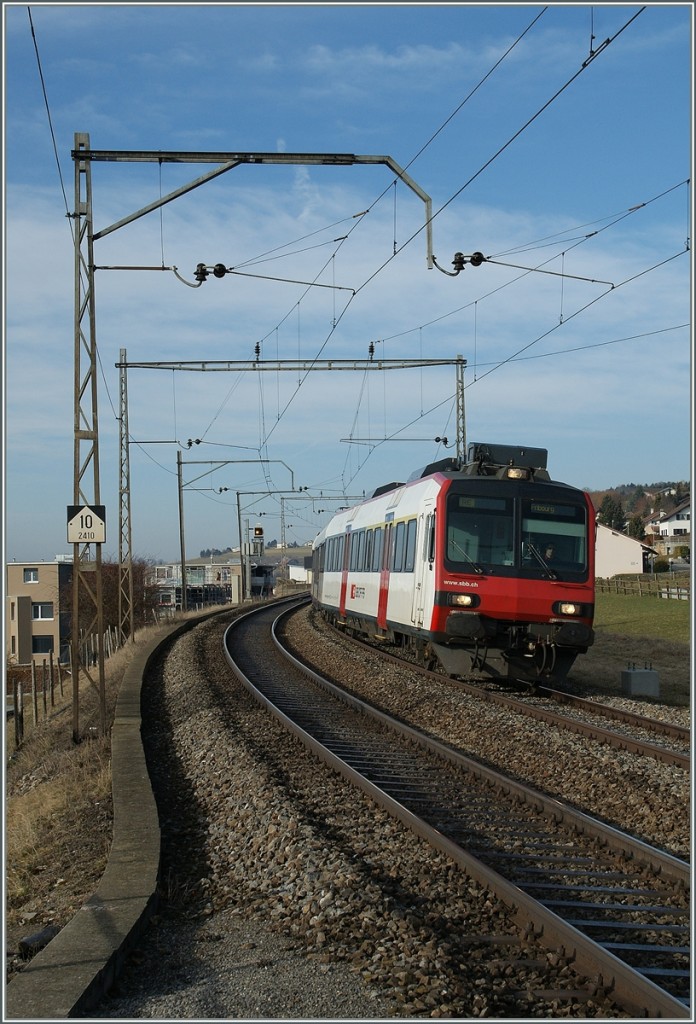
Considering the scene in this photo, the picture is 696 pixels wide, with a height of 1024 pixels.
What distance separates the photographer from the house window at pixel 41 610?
229ft

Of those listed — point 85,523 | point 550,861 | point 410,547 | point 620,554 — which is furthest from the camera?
point 620,554

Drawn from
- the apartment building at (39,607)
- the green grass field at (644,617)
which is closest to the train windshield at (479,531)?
the green grass field at (644,617)

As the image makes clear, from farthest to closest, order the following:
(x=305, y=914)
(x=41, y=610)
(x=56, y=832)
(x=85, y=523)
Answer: (x=41, y=610) → (x=85, y=523) → (x=56, y=832) → (x=305, y=914)

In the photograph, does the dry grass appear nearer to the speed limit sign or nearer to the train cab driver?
the speed limit sign

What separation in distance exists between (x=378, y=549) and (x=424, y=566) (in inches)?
203

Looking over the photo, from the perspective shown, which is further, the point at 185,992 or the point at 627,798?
the point at 627,798

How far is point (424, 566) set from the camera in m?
15.6

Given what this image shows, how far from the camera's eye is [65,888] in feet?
23.1

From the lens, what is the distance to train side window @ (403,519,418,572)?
16.5 metres

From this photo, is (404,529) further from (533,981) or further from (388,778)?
(533,981)

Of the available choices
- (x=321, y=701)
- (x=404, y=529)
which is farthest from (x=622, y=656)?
(x=321, y=701)

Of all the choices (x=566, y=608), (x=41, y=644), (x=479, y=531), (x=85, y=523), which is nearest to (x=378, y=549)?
(x=479, y=531)

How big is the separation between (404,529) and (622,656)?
27.1 feet

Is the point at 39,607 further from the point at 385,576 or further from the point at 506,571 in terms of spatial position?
the point at 506,571
